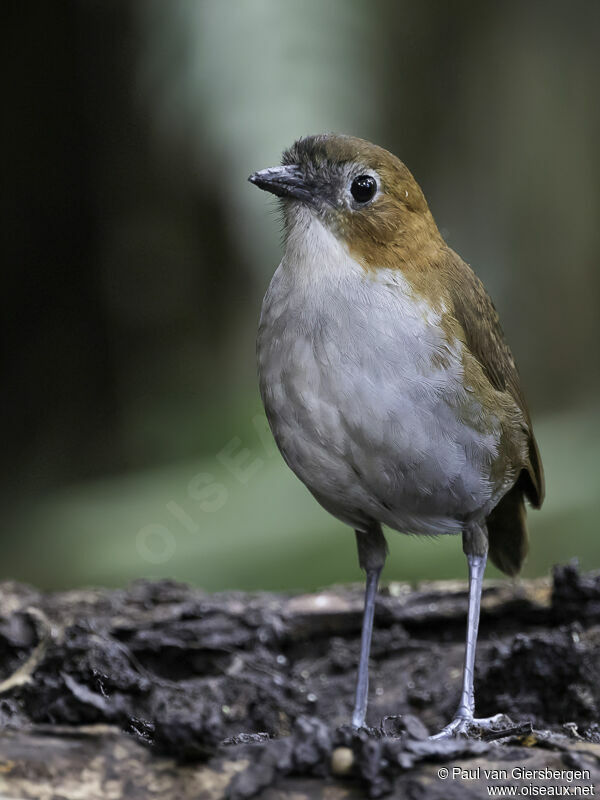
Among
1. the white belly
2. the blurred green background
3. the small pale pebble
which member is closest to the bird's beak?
the white belly

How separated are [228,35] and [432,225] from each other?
2.91 m

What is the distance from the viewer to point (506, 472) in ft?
10.3

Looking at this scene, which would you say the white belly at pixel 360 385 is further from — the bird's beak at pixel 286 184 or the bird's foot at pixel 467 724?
the bird's foot at pixel 467 724

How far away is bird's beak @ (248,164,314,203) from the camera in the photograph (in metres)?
2.82

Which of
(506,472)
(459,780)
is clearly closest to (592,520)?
(506,472)

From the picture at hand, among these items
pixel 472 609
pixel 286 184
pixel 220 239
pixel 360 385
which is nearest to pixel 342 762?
pixel 360 385

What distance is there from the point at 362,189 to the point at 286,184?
210 mm

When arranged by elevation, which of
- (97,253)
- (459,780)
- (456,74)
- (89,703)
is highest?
(456,74)

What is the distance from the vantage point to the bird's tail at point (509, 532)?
11.9 ft

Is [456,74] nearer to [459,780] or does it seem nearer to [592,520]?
[592,520]

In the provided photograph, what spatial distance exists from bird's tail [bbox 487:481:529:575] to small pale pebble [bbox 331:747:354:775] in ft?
5.67

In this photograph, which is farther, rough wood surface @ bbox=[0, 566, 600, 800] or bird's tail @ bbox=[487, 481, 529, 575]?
bird's tail @ bbox=[487, 481, 529, 575]

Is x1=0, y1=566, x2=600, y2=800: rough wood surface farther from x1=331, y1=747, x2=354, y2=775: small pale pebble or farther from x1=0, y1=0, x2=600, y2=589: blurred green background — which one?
x1=0, y1=0, x2=600, y2=589: blurred green background

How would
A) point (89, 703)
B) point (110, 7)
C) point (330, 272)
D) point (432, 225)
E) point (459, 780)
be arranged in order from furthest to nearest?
point (110, 7)
point (432, 225)
point (330, 272)
point (89, 703)
point (459, 780)
